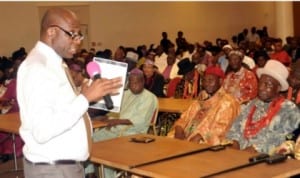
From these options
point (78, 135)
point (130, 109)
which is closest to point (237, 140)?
point (130, 109)

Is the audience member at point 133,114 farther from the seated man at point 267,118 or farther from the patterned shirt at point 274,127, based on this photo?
the patterned shirt at point 274,127

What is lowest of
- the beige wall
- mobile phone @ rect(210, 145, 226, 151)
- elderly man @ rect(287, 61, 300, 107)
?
mobile phone @ rect(210, 145, 226, 151)

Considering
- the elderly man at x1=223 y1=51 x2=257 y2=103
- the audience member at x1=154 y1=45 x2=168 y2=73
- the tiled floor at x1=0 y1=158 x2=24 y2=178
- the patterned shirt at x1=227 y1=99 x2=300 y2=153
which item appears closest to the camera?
the patterned shirt at x1=227 y1=99 x2=300 y2=153

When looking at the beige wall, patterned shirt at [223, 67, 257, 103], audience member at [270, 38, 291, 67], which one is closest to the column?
audience member at [270, 38, 291, 67]

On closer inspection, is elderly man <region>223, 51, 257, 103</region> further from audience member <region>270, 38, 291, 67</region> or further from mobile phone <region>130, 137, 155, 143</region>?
audience member <region>270, 38, 291, 67</region>

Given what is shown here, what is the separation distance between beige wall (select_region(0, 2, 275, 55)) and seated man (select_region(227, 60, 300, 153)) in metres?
9.34

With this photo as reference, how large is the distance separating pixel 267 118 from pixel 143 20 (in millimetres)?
11431

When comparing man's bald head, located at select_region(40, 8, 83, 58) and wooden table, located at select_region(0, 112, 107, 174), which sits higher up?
man's bald head, located at select_region(40, 8, 83, 58)

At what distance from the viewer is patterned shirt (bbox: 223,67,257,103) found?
21.8 feet

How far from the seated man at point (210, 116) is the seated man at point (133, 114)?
1.50ft

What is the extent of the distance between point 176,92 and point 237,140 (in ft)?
11.6

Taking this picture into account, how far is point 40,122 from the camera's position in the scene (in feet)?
8.32

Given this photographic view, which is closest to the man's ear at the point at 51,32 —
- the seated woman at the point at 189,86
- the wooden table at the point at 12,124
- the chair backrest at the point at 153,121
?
the wooden table at the point at 12,124

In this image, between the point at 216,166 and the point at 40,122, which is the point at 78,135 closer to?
the point at 40,122
